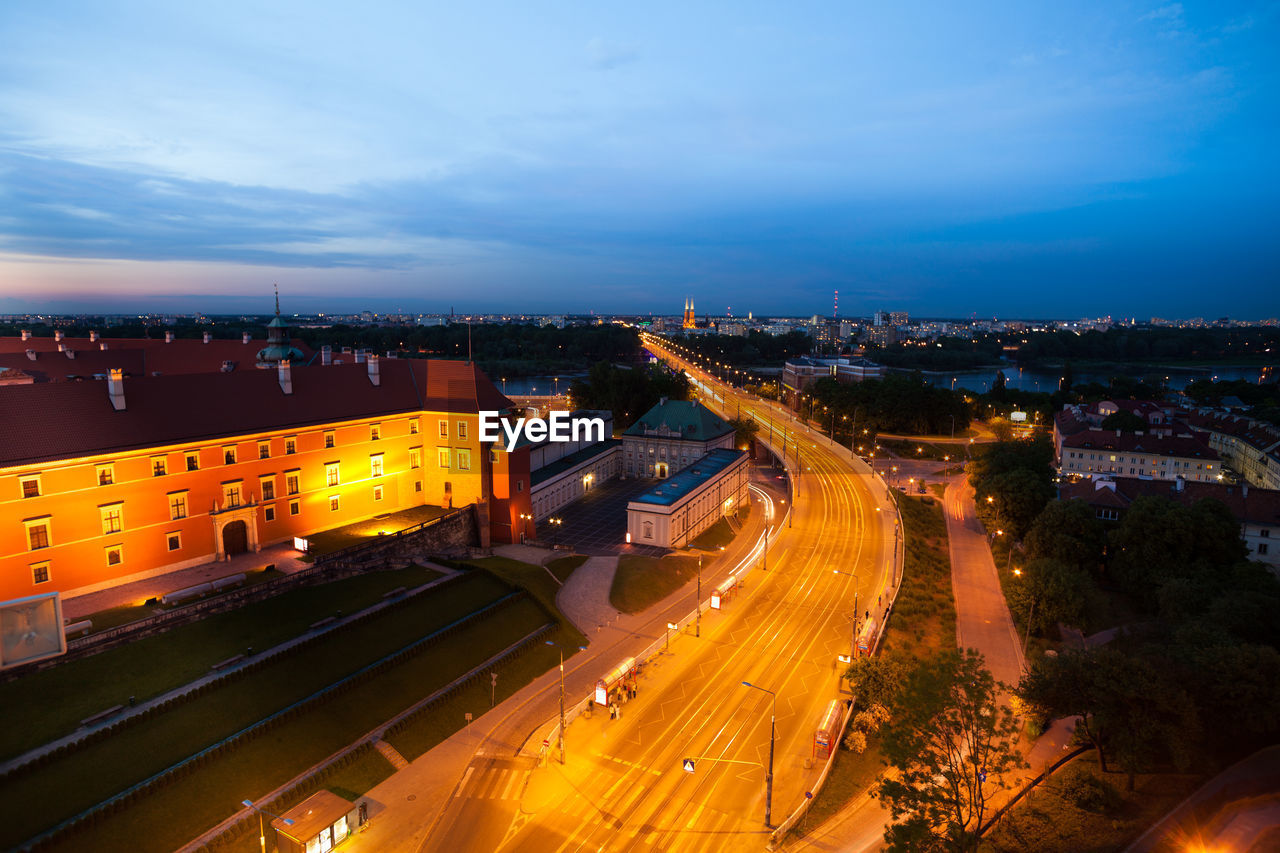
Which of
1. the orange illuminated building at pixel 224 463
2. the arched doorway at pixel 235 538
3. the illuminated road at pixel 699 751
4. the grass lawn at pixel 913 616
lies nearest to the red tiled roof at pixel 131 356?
the orange illuminated building at pixel 224 463

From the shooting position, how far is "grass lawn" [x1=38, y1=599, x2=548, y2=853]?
2727 cm

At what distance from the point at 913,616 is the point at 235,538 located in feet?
179

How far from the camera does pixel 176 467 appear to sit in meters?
48.1

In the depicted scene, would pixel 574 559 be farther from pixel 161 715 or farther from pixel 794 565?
pixel 161 715

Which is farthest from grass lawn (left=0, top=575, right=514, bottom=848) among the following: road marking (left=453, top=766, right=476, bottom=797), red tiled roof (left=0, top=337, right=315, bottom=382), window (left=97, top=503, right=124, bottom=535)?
red tiled roof (left=0, top=337, right=315, bottom=382)

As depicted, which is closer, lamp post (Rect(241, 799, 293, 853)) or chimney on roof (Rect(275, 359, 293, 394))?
lamp post (Rect(241, 799, 293, 853))

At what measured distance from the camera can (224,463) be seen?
51000 mm

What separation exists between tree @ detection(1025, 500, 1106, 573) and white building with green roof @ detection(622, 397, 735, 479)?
41857 mm

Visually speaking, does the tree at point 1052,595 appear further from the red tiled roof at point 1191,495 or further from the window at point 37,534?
the window at point 37,534

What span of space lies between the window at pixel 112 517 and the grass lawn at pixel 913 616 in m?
46.8

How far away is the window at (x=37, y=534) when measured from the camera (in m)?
41.0

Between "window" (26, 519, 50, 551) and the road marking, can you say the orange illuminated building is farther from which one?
the road marking

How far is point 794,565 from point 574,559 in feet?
70.1

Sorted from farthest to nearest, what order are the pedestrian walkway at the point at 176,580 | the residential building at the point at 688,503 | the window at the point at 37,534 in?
the residential building at the point at 688,503 < the pedestrian walkway at the point at 176,580 < the window at the point at 37,534
